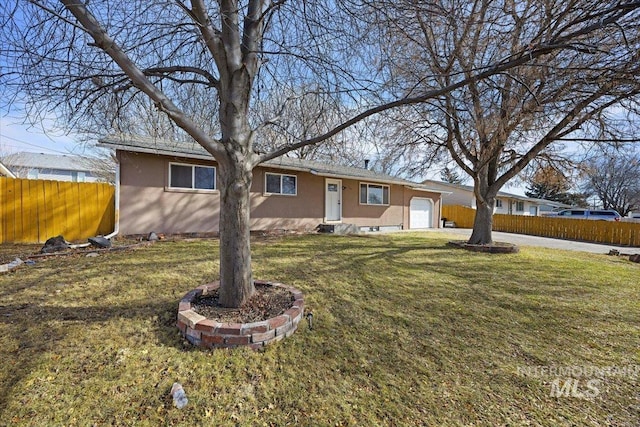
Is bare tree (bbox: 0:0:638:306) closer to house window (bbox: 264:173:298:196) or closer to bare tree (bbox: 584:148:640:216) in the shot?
house window (bbox: 264:173:298:196)

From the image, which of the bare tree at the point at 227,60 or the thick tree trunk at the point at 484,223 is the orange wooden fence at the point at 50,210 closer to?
the bare tree at the point at 227,60

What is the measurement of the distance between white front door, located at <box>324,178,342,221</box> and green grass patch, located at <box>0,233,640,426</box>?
819 cm

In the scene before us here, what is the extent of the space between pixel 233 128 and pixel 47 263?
191 inches

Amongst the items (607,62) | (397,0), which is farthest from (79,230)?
(607,62)

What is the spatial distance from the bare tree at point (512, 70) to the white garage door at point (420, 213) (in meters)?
7.57

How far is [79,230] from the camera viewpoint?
317 inches

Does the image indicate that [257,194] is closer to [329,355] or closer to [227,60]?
[227,60]

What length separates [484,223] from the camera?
9008 mm

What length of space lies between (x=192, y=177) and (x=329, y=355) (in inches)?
325

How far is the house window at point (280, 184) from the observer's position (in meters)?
11.0

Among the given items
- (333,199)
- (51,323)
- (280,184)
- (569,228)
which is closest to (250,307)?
(51,323)

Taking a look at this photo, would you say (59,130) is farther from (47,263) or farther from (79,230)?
(79,230)

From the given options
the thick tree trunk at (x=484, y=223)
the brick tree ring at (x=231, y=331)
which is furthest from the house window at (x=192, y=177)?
the thick tree trunk at (x=484, y=223)

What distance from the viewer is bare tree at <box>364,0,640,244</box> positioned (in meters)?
3.37
